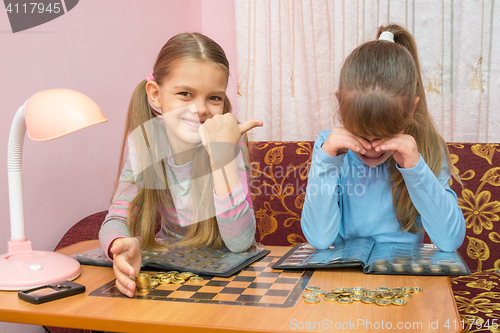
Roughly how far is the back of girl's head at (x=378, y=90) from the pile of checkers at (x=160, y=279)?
46cm

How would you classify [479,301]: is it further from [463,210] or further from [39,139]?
[39,139]

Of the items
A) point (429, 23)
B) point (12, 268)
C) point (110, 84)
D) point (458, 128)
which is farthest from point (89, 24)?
point (458, 128)

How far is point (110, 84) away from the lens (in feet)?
5.04

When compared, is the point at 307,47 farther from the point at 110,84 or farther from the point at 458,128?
the point at 110,84

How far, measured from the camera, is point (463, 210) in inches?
57.1

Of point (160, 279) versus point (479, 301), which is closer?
point (160, 279)

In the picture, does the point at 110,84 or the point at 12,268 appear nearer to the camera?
the point at 12,268

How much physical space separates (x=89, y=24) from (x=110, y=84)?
0.69 feet

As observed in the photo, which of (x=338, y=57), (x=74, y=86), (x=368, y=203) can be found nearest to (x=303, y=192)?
(x=368, y=203)

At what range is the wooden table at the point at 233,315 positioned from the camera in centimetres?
57

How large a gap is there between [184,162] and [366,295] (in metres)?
0.63

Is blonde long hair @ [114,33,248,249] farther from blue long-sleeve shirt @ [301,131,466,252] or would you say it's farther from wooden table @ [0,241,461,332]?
wooden table @ [0,241,461,332]

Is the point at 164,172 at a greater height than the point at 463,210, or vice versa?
the point at 164,172

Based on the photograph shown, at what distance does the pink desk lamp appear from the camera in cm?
75
